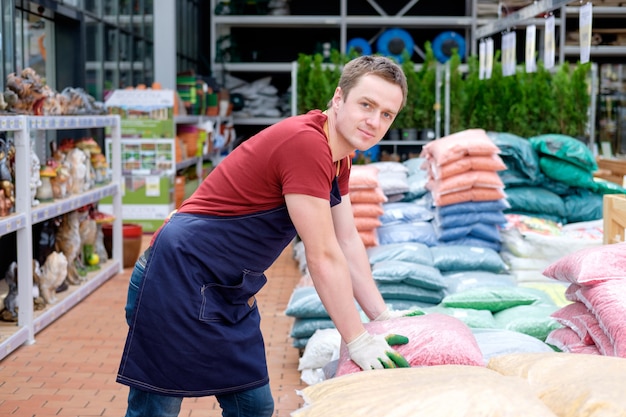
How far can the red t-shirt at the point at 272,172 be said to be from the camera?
7.62ft

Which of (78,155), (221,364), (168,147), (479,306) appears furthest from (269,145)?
(168,147)

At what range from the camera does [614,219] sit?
14.0 ft

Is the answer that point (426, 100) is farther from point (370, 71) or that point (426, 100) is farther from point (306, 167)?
point (306, 167)

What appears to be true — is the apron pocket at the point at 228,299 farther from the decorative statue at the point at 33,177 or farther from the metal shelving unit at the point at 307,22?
the metal shelving unit at the point at 307,22

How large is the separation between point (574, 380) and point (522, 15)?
5047 mm

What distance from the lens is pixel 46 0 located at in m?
7.41

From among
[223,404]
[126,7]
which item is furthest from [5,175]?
[126,7]

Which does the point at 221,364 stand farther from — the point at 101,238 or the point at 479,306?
the point at 101,238

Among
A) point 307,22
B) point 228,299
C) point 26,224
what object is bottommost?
point 26,224

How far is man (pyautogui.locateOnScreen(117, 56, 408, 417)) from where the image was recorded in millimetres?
2357

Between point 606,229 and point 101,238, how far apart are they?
4.27 meters

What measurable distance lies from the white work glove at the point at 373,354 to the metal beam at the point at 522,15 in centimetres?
341

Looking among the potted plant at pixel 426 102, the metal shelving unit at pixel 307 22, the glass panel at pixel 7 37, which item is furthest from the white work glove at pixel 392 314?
the metal shelving unit at pixel 307 22

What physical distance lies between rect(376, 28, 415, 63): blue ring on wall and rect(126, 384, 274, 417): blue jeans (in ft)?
42.1
